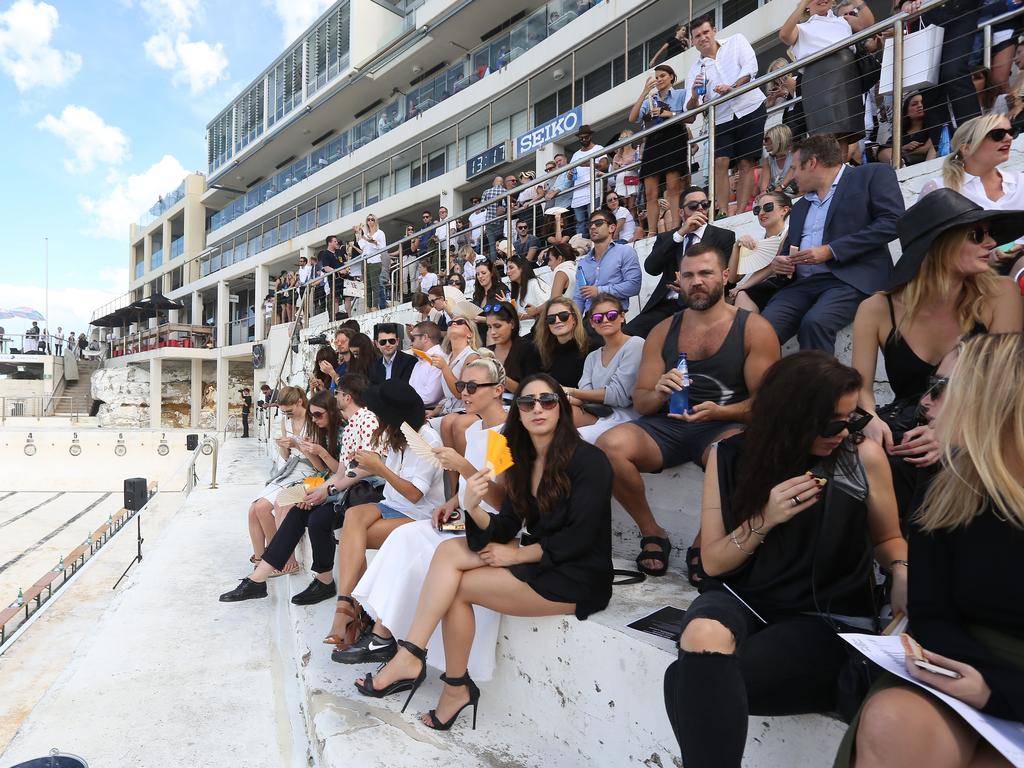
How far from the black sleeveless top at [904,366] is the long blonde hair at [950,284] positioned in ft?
0.18

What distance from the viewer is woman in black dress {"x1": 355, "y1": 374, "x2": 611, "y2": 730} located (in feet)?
7.74

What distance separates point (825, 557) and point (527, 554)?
1.06 meters

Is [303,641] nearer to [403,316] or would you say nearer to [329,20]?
[403,316]

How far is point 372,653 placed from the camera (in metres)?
3.01

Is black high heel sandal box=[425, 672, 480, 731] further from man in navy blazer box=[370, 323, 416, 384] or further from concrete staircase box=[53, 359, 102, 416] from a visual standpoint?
concrete staircase box=[53, 359, 102, 416]

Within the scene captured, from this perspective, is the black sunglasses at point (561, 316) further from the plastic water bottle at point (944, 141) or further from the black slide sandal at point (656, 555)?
the plastic water bottle at point (944, 141)

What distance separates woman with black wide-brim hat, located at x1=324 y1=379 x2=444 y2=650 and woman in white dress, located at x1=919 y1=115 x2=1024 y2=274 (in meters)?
2.89

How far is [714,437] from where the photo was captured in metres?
2.91

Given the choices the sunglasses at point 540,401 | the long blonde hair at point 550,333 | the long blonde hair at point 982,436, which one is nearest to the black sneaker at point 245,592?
the long blonde hair at point 550,333

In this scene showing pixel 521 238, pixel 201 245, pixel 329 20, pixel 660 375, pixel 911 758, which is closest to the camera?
pixel 911 758

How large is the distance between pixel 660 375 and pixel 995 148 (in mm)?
1819

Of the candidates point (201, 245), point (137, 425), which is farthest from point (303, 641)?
point (201, 245)

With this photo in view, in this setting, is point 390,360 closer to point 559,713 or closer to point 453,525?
point 453,525

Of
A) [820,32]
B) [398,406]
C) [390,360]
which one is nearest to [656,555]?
[398,406]
